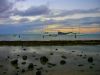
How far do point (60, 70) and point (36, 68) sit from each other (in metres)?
2.30

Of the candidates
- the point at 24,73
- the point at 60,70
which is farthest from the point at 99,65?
the point at 24,73

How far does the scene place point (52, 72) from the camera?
2105cm

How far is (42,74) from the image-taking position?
20109mm

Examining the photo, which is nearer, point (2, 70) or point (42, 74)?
point (42, 74)

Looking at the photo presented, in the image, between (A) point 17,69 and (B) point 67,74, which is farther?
(A) point 17,69

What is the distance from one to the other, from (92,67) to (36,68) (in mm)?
4863

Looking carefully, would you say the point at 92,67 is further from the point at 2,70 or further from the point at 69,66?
the point at 2,70

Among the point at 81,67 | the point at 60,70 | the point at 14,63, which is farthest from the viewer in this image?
the point at 14,63

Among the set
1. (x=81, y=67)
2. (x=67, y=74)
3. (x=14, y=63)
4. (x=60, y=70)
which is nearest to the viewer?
(x=67, y=74)

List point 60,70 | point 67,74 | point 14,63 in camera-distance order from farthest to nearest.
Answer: point 14,63 < point 60,70 < point 67,74

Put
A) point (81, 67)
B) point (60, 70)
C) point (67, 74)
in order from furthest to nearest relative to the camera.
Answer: point (81, 67)
point (60, 70)
point (67, 74)

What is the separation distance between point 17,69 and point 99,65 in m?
7.47

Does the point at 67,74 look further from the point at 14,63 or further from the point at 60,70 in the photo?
the point at 14,63

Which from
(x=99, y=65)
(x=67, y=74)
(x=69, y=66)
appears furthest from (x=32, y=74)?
(x=99, y=65)
